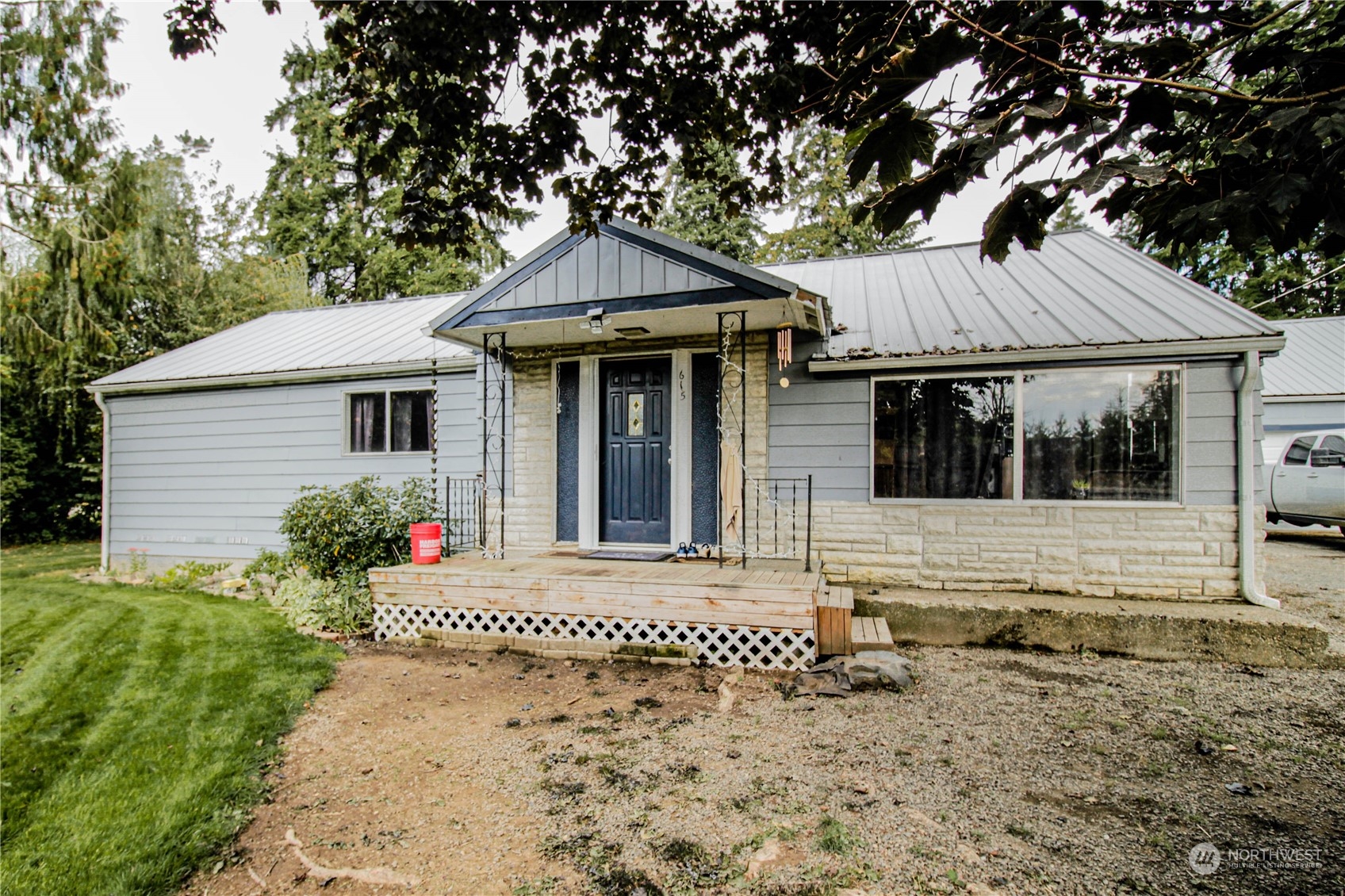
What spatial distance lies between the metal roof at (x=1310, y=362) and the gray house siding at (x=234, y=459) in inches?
592

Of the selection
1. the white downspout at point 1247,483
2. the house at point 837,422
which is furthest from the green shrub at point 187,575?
the white downspout at point 1247,483

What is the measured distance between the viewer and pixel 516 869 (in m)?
2.55

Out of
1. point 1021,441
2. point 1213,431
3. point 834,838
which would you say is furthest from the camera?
point 1021,441

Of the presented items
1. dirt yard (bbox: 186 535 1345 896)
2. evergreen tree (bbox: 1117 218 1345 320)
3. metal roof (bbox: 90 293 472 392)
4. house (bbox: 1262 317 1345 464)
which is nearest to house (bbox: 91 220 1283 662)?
metal roof (bbox: 90 293 472 392)

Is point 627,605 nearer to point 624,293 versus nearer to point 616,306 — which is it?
point 616,306

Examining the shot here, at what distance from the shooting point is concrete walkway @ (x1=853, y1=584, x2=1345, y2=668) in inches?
197

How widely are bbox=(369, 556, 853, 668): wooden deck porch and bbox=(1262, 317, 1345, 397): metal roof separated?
41.7 ft

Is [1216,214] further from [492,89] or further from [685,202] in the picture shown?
[685,202]

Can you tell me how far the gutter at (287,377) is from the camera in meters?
8.02

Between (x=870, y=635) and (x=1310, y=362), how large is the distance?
572 inches

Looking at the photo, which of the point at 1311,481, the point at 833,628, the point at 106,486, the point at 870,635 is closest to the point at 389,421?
the point at 106,486

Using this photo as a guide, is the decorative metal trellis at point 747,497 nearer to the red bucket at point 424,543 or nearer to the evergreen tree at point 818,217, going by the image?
the red bucket at point 424,543

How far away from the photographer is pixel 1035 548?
19.6 feet

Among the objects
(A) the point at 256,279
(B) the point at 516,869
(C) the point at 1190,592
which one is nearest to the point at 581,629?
(B) the point at 516,869
